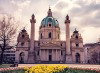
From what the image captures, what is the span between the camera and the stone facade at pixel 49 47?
253 ft

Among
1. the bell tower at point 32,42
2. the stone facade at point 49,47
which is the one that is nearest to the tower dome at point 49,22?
the stone facade at point 49,47

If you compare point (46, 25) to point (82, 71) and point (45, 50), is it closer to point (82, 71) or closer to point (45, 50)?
point (45, 50)

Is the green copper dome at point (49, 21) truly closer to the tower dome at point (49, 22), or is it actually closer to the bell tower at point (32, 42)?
the tower dome at point (49, 22)

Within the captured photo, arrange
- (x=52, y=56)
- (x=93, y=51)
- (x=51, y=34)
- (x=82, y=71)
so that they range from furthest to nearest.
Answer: (x=93, y=51)
(x=51, y=34)
(x=52, y=56)
(x=82, y=71)

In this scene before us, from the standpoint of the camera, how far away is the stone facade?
77000 millimetres

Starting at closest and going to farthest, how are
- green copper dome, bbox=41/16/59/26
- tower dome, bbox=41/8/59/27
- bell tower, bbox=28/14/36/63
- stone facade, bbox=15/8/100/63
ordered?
→ bell tower, bbox=28/14/36/63 < stone facade, bbox=15/8/100/63 < tower dome, bbox=41/8/59/27 < green copper dome, bbox=41/16/59/26

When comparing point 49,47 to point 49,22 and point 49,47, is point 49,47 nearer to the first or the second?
point 49,47

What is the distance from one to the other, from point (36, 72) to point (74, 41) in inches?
2634

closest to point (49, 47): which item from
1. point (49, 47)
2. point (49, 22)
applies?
point (49, 47)

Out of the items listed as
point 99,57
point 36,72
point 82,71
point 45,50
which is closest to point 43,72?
point 36,72

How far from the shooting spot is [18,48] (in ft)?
260

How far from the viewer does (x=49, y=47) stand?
76688 millimetres

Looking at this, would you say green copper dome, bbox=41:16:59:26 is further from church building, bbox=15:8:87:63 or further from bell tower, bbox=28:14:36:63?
bell tower, bbox=28:14:36:63

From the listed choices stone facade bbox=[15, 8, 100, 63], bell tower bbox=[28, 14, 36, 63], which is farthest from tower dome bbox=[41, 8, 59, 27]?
bell tower bbox=[28, 14, 36, 63]
